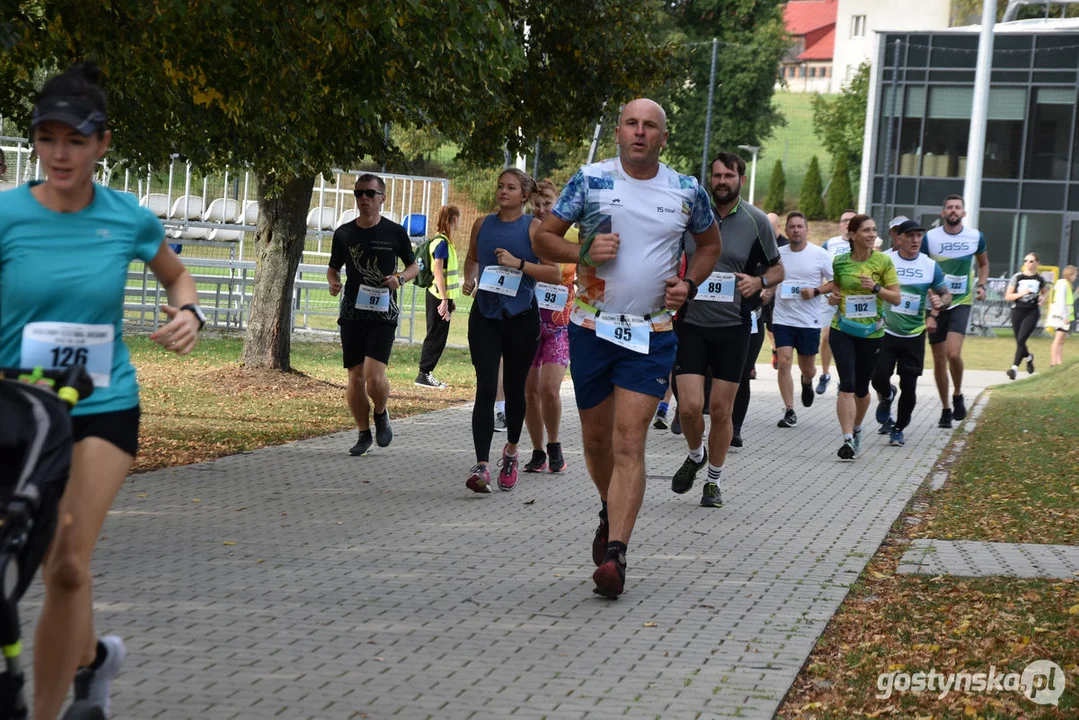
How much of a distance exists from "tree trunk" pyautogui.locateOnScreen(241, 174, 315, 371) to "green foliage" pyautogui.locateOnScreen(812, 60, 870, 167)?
228 feet

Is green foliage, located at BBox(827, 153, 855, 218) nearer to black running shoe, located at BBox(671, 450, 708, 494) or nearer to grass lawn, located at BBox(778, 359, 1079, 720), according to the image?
grass lawn, located at BBox(778, 359, 1079, 720)

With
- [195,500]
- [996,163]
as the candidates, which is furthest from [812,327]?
[996,163]

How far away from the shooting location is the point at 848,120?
284 feet

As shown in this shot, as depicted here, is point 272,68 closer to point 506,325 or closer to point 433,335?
point 506,325

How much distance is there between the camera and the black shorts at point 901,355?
14.0 m

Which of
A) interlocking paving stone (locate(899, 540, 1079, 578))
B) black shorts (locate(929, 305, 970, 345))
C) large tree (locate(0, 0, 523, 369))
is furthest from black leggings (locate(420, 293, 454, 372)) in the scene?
interlocking paving stone (locate(899, 540, 1079, 578))

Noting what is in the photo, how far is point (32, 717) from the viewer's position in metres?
4.31

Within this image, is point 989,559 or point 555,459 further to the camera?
point 555,459

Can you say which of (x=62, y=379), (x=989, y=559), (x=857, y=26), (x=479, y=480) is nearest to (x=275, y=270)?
(x=479, y=480)

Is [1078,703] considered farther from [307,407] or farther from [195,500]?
[307,407]

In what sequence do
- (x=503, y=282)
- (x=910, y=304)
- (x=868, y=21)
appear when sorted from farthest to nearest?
(x=868, y=21) → (x=910, y=304) → (x=503, y=282)

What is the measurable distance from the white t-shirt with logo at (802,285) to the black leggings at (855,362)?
2.09m

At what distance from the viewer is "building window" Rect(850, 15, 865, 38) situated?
117 m

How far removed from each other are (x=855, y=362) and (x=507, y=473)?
13.1 ft
